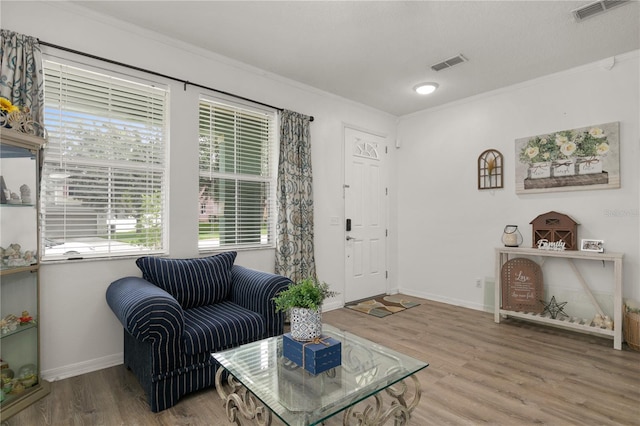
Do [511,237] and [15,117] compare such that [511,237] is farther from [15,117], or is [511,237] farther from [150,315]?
[15,117]

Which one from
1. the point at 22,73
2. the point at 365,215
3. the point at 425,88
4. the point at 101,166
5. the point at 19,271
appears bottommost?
the point at 19,271

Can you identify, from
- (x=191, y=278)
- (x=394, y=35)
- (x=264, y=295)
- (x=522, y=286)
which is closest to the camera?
(x=264, y=295)

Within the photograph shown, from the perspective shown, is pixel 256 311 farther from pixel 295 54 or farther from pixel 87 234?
pixel 295 54

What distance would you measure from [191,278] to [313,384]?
155cm

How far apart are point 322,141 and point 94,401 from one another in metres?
3.35

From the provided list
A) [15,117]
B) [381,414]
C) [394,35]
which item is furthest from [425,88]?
[15,117]

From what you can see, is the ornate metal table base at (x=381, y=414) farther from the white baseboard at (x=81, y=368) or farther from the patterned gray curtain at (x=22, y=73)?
the patterned gray curtain at (x=22, y=73)

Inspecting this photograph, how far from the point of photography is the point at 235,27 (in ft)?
9.45

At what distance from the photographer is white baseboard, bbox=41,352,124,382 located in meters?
2.46

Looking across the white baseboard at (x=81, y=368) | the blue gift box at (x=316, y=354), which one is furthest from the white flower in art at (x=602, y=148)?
the white baseboard at (x=81, y=368)

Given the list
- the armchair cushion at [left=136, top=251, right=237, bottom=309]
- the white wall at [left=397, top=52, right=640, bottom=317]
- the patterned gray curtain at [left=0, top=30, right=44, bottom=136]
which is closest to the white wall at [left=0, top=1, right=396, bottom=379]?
the patterned gray curtain at [left=0, top=30, right=44, bottom=136]

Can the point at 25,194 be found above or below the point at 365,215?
above

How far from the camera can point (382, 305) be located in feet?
14.7

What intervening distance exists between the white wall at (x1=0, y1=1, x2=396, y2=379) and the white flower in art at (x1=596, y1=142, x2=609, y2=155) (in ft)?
9.10
